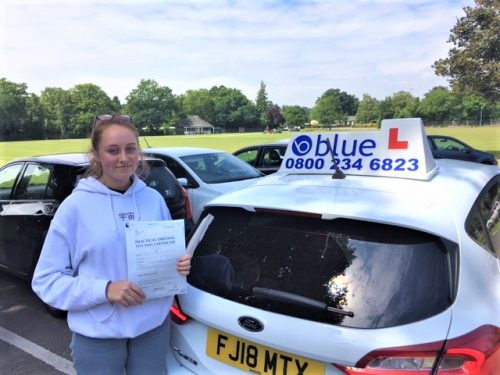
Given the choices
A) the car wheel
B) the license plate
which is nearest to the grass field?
the car wheel

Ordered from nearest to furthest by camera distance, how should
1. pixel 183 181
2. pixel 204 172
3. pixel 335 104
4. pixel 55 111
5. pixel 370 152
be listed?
pixel 370 152 < pixel 183 181 < pixel 204 172 < pixel 55 111 < pixel 335 104

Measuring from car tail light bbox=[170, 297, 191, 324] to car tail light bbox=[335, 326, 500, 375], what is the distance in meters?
0.81

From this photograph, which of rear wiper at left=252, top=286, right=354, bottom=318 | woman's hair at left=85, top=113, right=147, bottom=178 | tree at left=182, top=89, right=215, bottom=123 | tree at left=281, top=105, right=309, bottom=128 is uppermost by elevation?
tree at left=182, top=89, right=215, bottom=123

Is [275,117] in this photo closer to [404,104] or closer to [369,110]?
[369,110]

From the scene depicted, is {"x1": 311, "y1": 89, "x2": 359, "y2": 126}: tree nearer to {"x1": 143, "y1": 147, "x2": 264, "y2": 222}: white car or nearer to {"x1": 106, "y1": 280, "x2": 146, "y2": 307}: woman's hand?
{"x1": 143, "y1": 147, "x2": 264, "y2": 222}: white car

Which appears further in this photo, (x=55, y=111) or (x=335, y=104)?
(x=335, y=104)

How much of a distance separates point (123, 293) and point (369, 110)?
103 metres

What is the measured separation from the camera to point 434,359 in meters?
1.44

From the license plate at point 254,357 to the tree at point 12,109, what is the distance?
267 feet

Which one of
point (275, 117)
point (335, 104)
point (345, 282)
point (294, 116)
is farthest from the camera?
point (275, 117)

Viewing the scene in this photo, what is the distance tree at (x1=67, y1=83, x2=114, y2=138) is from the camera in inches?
4166

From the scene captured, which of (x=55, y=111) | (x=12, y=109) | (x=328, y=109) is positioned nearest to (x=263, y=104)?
(x=328, y=109)

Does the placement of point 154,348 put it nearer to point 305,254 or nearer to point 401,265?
point 305,254

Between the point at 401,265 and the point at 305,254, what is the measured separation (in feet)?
1.27
